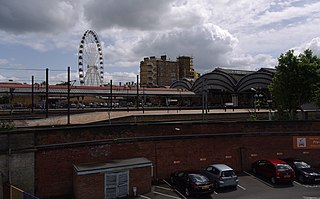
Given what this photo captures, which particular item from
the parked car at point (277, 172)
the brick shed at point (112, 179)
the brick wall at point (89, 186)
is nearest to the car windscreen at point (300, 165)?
the parked car at point (277, 172)

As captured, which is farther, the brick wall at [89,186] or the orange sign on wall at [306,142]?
the orange sign on wall at [306,142]

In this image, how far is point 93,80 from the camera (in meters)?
76.1

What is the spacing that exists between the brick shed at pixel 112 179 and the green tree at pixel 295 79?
68.9 feet

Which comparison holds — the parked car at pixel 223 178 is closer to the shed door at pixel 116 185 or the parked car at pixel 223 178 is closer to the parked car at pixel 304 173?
the parked car at pixel 304 173

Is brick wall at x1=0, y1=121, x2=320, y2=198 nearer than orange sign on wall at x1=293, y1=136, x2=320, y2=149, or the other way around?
brick wall at x1=0, y1=121, x2=320, y2=198

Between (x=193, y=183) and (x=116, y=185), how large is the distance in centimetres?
420

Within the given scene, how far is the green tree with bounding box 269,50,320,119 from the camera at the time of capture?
31.0 metres

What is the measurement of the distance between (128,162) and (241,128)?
9.41 meters

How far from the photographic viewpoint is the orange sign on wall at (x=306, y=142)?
2313 centimetres

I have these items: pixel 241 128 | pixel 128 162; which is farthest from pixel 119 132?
pixel 241 128

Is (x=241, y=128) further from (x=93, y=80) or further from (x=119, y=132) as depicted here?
(x=93, y=80)

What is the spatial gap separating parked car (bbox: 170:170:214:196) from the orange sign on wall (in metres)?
10.0

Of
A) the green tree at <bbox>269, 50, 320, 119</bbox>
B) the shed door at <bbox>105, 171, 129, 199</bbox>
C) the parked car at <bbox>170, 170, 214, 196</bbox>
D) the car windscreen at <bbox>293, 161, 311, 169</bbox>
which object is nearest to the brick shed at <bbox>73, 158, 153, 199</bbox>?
the shed door at <bbox>105, 171, 129, 199</bbox>

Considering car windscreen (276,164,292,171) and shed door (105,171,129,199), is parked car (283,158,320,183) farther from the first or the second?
shed door (105,171,129,199)
